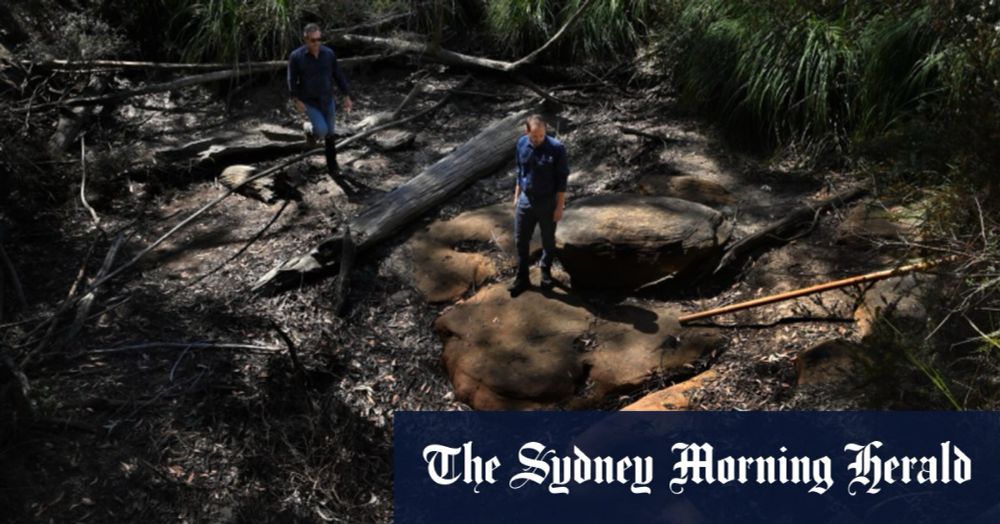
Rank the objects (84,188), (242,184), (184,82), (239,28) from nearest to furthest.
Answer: (242,184) < (84,188) < (184,82) < (239,28)

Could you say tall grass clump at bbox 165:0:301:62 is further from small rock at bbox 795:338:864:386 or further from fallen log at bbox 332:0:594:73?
small rock at bbox 795:338:864:386

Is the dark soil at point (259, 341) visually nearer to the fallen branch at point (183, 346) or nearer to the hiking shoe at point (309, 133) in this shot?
the fallen branch at point (183, 346)

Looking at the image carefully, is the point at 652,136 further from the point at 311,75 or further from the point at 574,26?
the point at 311,75

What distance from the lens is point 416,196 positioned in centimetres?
904

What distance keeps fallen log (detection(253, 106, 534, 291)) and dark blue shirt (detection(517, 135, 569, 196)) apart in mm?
1821

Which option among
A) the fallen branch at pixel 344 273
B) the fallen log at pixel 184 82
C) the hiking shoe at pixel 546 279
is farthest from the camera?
the fallen log at pixel 184 82

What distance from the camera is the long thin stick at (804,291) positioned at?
6553 mm

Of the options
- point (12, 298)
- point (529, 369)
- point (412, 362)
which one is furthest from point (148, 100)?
point (529, 369)

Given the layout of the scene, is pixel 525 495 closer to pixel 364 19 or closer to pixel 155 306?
pixel 155 306

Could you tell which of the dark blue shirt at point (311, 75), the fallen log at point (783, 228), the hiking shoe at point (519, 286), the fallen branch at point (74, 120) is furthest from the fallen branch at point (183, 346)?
the fallen log at point (783, 228)

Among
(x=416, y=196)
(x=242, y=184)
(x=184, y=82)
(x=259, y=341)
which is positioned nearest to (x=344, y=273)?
(x=259, y=341)

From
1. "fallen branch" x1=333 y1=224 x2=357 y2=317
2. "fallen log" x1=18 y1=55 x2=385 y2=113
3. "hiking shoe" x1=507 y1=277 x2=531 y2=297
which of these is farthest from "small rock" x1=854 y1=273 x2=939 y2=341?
"fallen log" x1=18 y1=55 x2=385 y2=113

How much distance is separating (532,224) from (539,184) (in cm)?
36

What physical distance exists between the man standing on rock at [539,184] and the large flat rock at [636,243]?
0.22 meters
